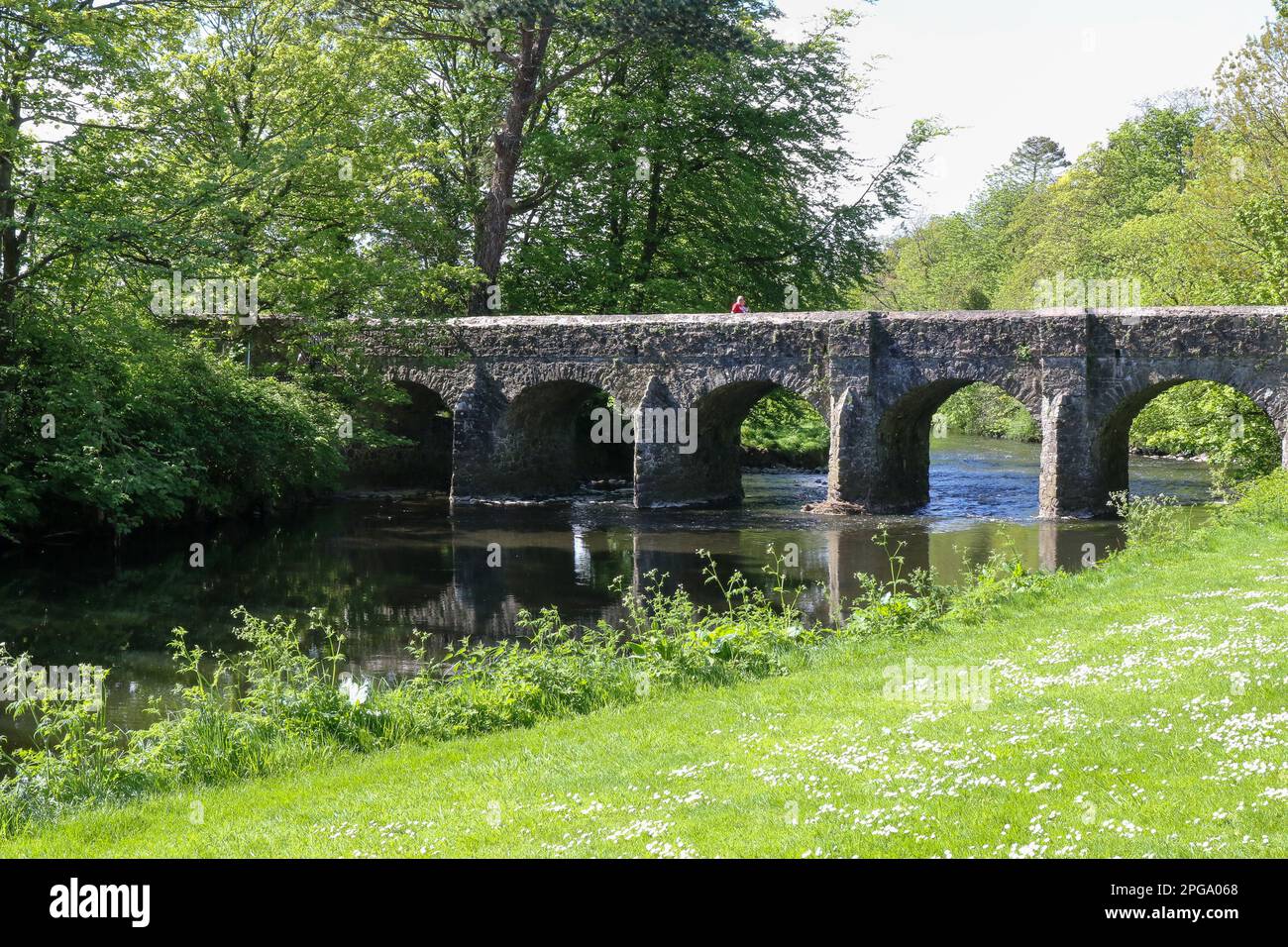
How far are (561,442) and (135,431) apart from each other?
1057 centimetres

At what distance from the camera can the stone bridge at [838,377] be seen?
21703 millimetres

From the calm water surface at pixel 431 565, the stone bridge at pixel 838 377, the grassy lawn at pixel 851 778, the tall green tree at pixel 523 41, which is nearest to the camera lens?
the grassy lawn at pixel 851 778

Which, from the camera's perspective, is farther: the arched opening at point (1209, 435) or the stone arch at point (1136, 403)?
the arched opening at point (1209, 435)

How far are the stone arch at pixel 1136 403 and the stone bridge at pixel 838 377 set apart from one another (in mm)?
32

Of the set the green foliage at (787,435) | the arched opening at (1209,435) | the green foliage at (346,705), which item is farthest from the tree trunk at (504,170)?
the green foliage at (346,705)

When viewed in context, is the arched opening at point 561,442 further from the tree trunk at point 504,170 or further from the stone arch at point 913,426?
the stone arch at point 913,426

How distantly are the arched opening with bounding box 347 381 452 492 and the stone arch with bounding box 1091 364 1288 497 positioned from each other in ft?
46.5

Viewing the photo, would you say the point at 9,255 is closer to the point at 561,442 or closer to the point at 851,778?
the point at 561,442

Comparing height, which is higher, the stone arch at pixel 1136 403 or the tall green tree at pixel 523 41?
the tall green tree at pixel 523 41

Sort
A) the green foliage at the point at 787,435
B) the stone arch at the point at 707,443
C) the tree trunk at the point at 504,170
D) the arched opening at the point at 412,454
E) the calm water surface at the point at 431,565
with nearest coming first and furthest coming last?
the calm water surface at the point at 431,565
the stone arch at the point at 707,443
the arched opening at the point at 412,454
the tree trunk at the point at 504,170
the green foliage at the point at 787,435

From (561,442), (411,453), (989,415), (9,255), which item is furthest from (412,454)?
(989,415)

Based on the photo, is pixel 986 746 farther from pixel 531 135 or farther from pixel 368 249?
pixel 531 135

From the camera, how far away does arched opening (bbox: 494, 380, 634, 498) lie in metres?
26.9

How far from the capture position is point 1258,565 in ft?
39.4
